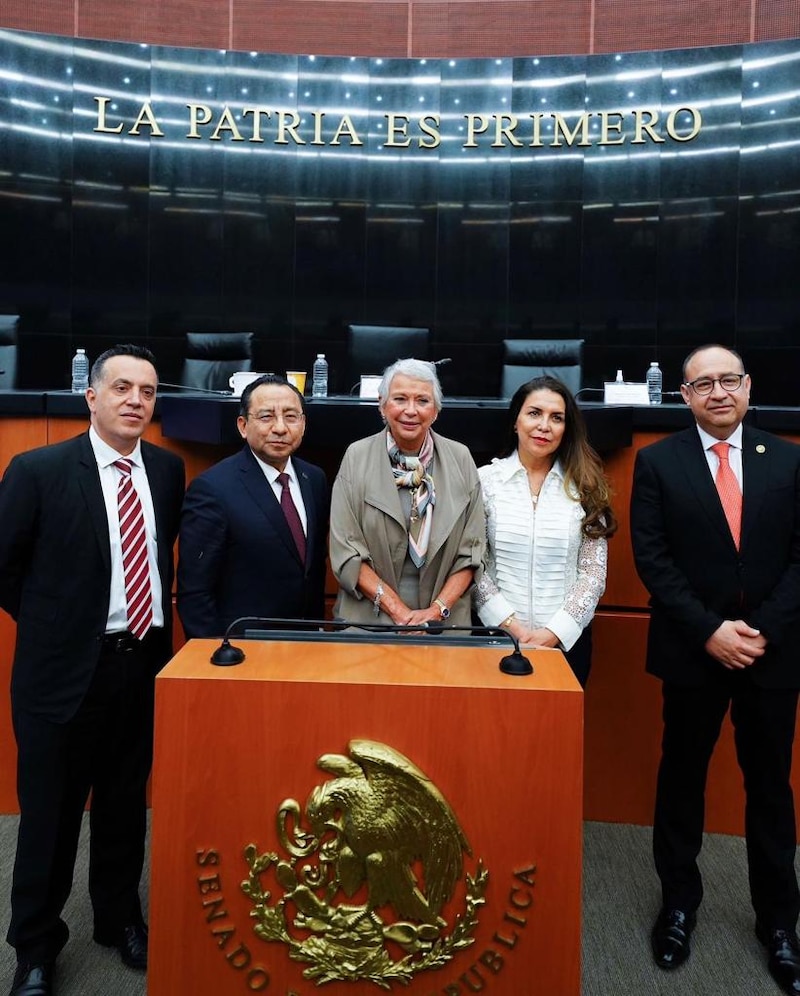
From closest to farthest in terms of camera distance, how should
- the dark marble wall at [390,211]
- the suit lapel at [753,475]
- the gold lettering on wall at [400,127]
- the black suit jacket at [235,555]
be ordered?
the black suit jacket at [235,555]
the suit lapel at [753,475]
the dark marble wall at [390,211]
the gold lettering on wall at [400,127]

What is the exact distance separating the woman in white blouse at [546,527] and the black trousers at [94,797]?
933 millimetres

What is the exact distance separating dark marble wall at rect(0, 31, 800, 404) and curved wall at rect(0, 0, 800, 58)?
158 millimetres

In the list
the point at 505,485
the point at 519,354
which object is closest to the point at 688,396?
the point at 505,485

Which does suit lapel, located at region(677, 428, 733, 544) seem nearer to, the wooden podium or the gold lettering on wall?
the wooden podium

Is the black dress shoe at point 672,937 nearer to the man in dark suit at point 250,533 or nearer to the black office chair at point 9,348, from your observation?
the man in dark suit at point 250,533

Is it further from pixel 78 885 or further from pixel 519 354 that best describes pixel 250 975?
pixel 519 354

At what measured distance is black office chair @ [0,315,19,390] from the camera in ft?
17.6

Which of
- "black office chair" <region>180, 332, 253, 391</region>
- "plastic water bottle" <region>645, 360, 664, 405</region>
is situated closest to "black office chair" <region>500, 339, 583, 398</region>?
"plastic water bottle" <region>645, 360, 664, 405</region>

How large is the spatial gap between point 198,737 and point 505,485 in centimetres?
123

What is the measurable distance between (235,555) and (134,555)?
0.79 feet

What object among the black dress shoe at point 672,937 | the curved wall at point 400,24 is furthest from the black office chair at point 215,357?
the black dress shoe at point 672,937

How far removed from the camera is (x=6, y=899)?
2.28 metres

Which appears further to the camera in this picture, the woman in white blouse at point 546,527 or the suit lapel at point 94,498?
the woman in white blouse at point 546,527

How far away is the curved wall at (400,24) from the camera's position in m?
6.20
